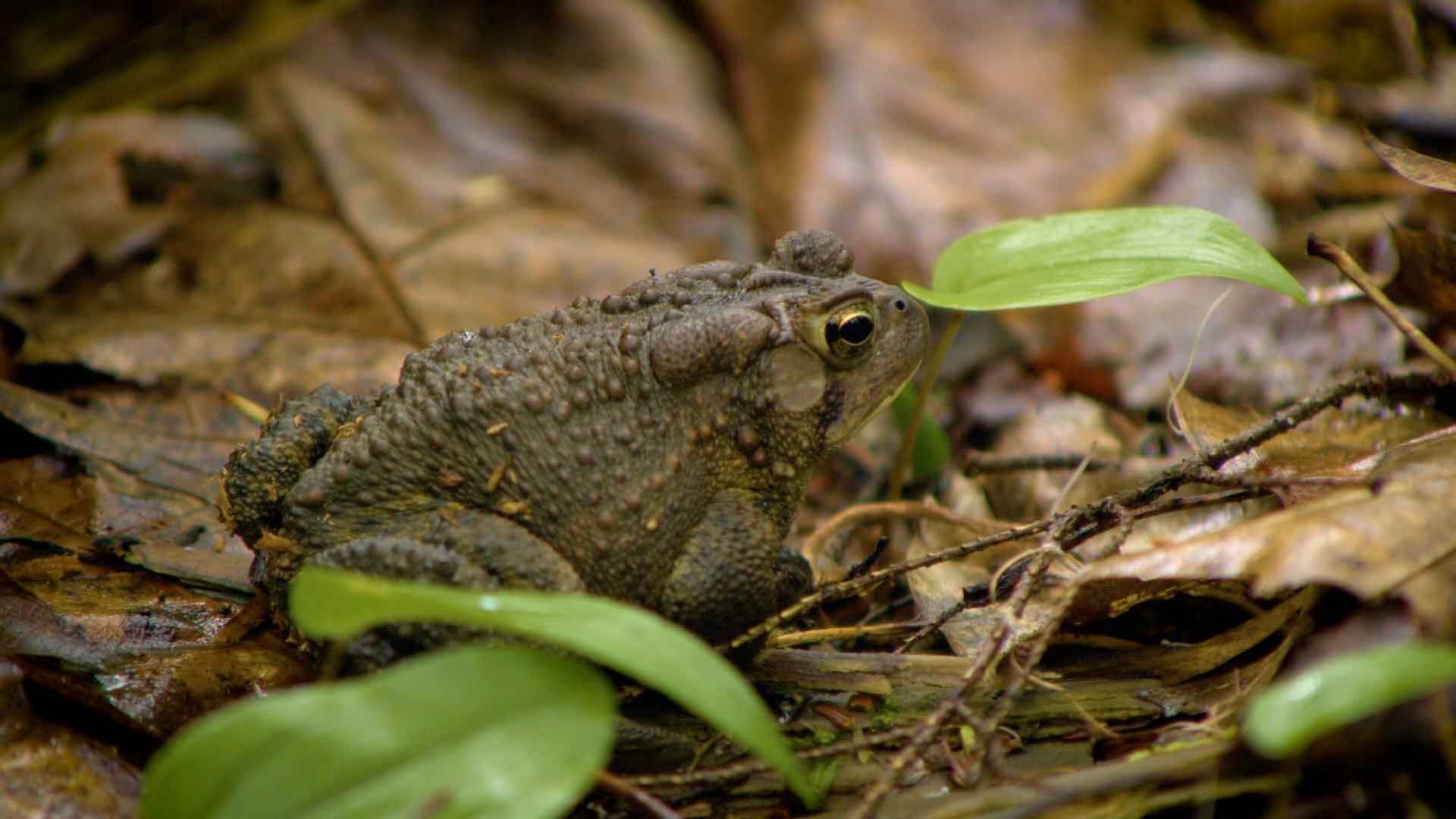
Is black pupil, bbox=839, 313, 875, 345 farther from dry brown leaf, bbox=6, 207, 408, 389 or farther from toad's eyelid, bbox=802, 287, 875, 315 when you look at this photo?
dry brown leaf, bbox=6, 207, 408, 389

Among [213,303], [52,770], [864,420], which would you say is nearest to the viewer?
[52,770]

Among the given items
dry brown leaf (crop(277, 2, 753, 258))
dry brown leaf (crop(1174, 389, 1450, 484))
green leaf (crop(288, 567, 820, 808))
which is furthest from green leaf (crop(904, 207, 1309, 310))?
dry brown leaf (crop(277, 2, 753, 258))

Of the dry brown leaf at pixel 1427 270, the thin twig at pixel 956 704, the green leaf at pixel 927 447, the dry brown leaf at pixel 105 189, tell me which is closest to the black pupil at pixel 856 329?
the thin twig at pixel 956 704

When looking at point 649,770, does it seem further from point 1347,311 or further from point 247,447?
point 1347,311

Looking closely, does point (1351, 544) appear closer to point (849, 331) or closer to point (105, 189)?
point (849, 331)

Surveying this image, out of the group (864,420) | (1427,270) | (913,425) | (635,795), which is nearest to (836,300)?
(864,420)
